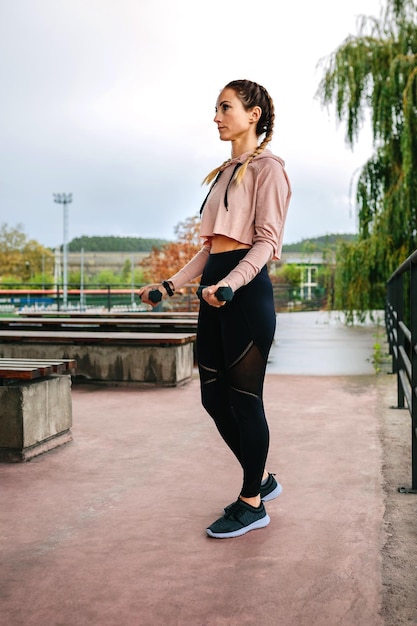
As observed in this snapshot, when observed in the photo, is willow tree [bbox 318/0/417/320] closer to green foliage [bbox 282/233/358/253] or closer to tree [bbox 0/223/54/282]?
green foliage [bbox 282/233/358/253]

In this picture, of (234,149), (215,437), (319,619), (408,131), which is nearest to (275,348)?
(408,131)

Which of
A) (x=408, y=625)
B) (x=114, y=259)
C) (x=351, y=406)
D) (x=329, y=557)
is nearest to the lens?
(x=408, y=625)

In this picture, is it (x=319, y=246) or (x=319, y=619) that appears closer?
(x=319, y=619)

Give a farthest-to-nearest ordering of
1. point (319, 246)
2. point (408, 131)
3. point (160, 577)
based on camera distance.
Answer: point (319, 246)
point (408, 131)
point (160, 577)

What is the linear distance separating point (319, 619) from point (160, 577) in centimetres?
58

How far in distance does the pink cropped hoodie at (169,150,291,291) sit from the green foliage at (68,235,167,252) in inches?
5188

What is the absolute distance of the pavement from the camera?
2412 millimetres

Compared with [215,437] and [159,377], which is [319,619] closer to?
[215,437]

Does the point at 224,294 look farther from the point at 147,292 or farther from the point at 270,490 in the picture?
the point at 270,490

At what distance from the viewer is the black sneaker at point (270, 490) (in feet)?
11.4

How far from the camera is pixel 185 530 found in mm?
3174

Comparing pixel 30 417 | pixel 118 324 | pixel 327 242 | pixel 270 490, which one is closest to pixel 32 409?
pixel 30 417

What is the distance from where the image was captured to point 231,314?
3020mm

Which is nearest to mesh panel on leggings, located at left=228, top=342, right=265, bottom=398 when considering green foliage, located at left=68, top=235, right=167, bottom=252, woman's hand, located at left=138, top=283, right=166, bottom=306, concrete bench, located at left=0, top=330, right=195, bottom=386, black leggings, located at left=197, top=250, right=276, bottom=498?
black leggings, located at left=197, top=250, right=276, bottom=498
